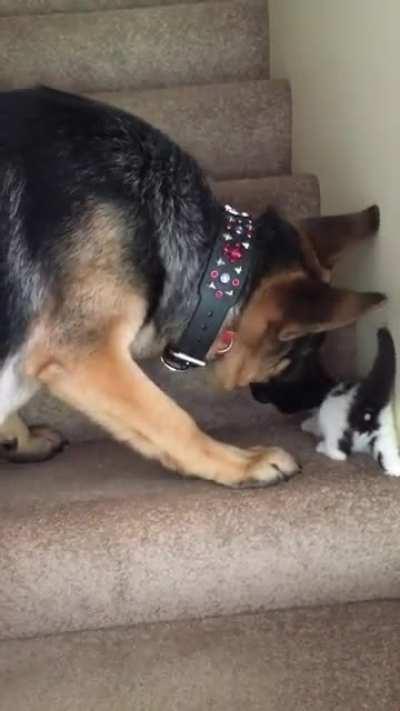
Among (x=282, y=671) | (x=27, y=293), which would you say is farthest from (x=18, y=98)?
(x=282, y=671)

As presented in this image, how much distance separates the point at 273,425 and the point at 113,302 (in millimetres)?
639

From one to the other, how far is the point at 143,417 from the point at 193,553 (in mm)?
293

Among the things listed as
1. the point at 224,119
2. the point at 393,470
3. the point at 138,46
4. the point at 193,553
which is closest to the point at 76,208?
the point at 193,553

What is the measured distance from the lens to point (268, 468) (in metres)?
1.91

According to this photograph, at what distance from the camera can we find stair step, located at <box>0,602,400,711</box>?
5.52 ft

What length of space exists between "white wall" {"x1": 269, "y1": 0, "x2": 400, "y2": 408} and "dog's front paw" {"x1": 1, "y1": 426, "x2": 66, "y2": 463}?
79cm

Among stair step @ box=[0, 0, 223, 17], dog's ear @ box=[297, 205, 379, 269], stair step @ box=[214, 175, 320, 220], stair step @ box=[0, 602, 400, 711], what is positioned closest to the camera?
stair step @ box=[0, 602, 400, 711]

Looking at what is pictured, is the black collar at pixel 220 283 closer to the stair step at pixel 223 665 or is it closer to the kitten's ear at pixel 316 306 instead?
the kitten's ear at pixel 316 306

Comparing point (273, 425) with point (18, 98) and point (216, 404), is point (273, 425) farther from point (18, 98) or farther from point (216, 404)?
point (18, 98)

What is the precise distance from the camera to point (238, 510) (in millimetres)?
1841

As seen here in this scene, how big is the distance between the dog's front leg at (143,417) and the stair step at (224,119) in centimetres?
106

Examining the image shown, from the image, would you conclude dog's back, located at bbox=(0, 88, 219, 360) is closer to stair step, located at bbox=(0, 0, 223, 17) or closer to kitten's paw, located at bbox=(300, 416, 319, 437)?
kitten's paw, located at bbox=(300, 416, 319, 437)

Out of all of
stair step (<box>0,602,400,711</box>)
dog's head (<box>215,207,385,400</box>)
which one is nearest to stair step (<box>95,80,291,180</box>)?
dog's head (<box>215,207,385,400</box>)

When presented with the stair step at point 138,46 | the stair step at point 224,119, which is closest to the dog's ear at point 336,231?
the stair step at point 224,119
